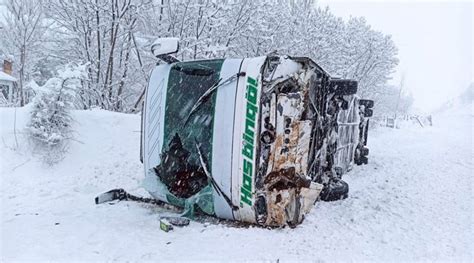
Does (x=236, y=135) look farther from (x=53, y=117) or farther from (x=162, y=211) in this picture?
(x=53, y=117)

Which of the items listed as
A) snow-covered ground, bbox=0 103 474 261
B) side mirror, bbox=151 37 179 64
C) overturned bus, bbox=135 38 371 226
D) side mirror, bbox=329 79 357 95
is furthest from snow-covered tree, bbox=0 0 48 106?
side mirror, bbox=329 79 357 95

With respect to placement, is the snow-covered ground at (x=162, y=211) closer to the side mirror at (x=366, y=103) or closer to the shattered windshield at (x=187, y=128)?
the shattered windshield at (x=187, y=128)

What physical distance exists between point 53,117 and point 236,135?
4050 millimetres

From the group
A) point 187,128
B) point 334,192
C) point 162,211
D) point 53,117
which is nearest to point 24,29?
point 53,117

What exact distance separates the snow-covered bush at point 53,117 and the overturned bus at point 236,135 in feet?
7.56

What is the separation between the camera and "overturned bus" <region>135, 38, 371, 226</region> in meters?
3.67

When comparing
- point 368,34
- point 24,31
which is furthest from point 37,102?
point 368,34

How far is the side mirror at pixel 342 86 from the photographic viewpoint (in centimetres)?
522

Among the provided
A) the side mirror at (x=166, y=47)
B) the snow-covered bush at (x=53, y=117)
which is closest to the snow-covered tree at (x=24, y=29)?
the snow-covered bush at (x=53, y=117)

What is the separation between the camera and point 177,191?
14.5ft

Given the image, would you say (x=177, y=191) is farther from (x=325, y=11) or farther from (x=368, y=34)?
(x=368, y=34)

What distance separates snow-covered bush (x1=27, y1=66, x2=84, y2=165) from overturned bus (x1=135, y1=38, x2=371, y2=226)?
7.56 ft

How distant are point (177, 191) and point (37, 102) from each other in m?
3.40

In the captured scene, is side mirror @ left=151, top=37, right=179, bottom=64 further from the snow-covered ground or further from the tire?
the tire
